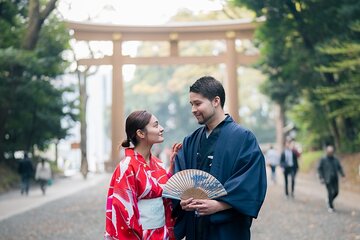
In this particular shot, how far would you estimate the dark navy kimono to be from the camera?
11.3 ft

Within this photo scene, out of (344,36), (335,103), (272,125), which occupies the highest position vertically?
(344,36)

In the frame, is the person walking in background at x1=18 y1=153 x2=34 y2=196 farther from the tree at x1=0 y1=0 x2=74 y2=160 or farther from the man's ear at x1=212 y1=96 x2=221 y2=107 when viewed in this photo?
the man's ear at x1=212 y1=96 x2=221 y2=107

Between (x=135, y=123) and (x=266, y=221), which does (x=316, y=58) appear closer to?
(x=266, y=221)

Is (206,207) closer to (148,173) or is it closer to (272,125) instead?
(148,173)

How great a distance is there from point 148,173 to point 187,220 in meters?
0.41

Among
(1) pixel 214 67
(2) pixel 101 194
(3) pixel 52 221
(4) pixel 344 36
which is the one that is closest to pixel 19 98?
(2) pixel 101 194

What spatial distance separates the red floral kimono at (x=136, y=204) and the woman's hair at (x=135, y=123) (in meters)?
0.10

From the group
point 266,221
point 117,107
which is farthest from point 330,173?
point 117,107

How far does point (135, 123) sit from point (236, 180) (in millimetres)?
866

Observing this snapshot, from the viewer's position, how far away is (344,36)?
59.2ft

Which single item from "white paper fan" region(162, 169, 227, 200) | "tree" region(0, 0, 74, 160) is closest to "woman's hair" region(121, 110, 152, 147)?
"white paper fan" region(162, 169, 227, 200)

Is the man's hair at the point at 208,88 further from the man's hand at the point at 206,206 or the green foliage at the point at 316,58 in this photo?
the green foliage at the point at 316,58

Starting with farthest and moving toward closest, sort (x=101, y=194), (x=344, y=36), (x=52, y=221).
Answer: (x=101, y=194), (x=344, y=36), (x=52, y=221)

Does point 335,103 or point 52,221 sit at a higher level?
point 335,103
